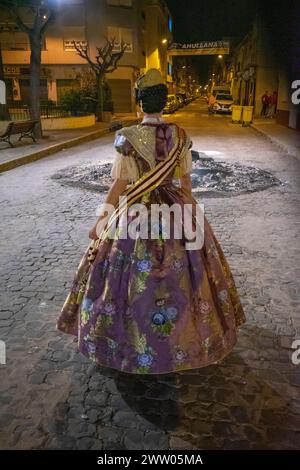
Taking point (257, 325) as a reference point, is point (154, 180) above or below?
above

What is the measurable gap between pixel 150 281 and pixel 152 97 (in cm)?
122

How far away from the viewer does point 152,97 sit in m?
2.75

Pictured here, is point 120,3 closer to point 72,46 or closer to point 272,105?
point 72,46

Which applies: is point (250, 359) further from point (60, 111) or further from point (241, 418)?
point (60, 111)

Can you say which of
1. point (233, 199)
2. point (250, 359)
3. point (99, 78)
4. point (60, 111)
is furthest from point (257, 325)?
point (99, 78)

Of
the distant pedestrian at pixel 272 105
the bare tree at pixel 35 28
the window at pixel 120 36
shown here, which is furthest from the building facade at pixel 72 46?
the bare tree at pixel 35 28

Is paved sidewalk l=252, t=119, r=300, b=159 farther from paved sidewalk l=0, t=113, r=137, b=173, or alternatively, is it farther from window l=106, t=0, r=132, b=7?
window l=106, t=0, r=132, b=7

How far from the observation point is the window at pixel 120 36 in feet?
118

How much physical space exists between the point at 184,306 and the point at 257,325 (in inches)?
52.9

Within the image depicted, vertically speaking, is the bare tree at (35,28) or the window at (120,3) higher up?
the window at (120,3)

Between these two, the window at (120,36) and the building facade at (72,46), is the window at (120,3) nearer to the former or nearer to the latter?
the building facade at (72,46)

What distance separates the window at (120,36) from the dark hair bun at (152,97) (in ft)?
121

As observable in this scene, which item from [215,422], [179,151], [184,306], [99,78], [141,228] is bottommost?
[215,422]

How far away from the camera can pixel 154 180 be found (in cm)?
→ 275
